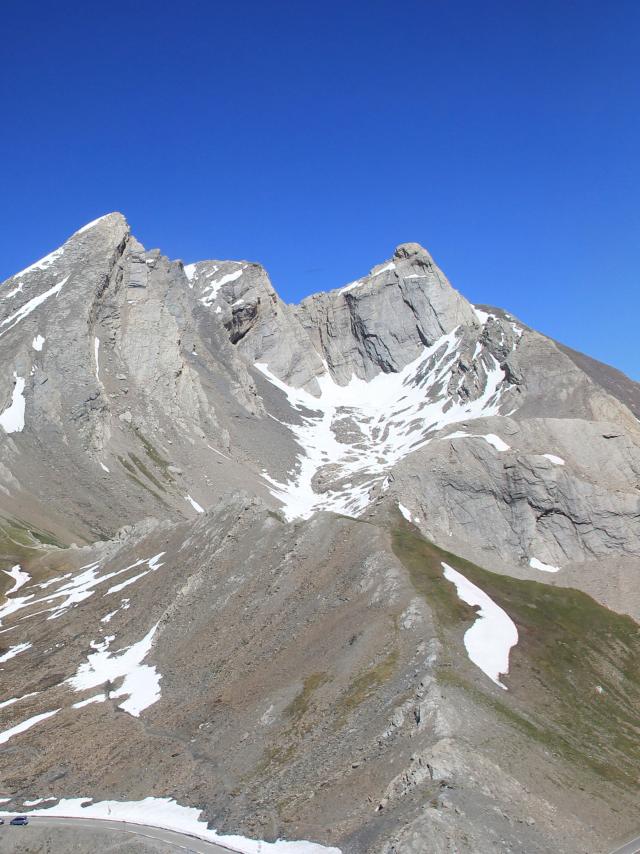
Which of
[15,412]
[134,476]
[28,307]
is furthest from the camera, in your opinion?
[28,307]

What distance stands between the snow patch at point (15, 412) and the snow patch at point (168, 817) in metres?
98.4

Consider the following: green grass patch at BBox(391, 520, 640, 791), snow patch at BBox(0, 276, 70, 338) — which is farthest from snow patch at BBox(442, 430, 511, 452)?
snow patch at BBox(0, 276, 70, 338)

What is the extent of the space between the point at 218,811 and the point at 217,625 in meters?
20.9

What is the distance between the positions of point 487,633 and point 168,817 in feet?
63.3

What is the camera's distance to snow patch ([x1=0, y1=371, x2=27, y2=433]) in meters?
127

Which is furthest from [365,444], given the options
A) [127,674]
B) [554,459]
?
[127,674]

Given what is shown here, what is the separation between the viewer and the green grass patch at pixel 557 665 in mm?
34500

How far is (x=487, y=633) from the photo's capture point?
42594 mm

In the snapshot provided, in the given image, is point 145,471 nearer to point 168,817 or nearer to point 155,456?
point 155,456

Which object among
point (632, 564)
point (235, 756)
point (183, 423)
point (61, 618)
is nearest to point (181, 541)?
point (61, 618)

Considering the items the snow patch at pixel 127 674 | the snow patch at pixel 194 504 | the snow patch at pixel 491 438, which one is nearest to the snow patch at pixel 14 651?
the snow patch at pixel 127 674

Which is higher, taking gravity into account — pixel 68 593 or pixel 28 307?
pixel 28 307

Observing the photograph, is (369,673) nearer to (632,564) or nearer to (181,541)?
(181,541)

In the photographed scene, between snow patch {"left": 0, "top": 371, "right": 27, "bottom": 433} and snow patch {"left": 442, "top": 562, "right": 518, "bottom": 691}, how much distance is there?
317ft
